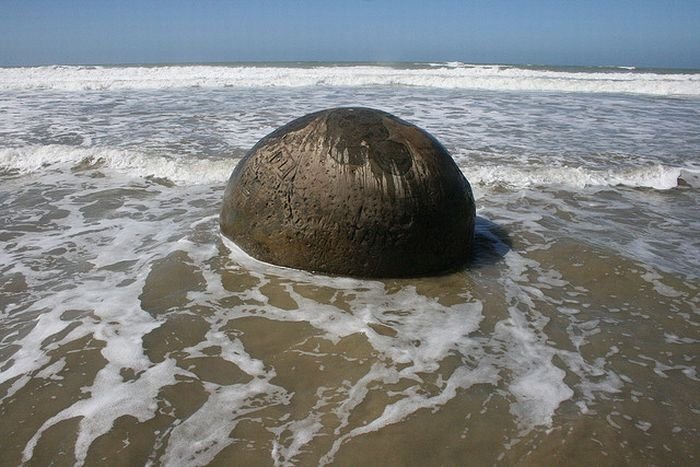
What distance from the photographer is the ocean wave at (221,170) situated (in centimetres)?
658

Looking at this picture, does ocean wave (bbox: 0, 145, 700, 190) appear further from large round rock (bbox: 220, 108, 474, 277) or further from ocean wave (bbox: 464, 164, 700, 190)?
large round rock (bbox: 220, 108, 474, 277)

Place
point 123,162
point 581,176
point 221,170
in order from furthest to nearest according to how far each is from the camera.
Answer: point 123,162 < point 221,170 < point 581,176

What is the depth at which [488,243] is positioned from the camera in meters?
4.59

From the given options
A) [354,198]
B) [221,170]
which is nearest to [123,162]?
[221,170]

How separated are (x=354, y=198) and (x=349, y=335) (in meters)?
0.94

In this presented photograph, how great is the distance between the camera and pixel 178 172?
689 cm

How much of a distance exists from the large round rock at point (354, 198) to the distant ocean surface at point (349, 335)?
7.7 inches

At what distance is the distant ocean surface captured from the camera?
2.27 meters

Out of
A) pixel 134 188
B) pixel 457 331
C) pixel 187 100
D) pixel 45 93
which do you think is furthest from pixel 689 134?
pixel 45 93

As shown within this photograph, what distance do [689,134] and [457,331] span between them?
353 inches

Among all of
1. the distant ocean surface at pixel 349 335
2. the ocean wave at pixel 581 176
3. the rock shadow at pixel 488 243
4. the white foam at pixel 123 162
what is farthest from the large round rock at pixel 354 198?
the white foam at pixel 123 162

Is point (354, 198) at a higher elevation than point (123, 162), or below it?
higher

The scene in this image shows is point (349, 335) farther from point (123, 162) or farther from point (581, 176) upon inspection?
point (123, 162)

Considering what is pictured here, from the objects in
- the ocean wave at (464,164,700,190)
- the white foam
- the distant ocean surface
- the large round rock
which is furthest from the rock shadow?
the white foam
